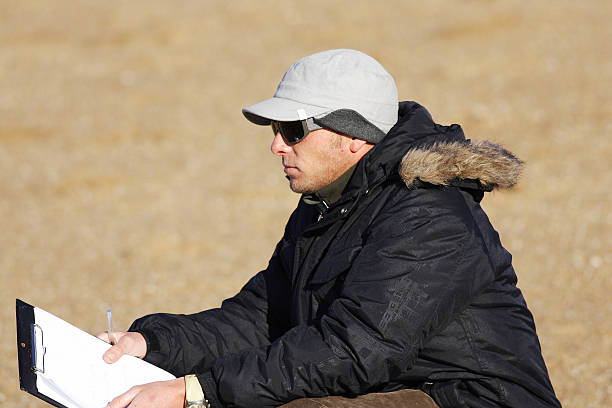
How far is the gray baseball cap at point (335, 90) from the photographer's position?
9.86 feet

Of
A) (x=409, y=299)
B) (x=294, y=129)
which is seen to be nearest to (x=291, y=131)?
(x=294, y=129)

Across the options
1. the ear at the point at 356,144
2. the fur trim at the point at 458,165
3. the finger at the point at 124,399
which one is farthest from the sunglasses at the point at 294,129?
the finger at the point at 124,399

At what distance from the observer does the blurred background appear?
793 centimetres

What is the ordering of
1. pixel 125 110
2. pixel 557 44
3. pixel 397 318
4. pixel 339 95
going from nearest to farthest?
pixel 397 318
pixel 339 95
pixel 125 110
pixel 557 44

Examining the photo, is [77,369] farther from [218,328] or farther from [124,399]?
[218,328]

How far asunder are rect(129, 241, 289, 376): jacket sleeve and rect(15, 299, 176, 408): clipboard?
239mm

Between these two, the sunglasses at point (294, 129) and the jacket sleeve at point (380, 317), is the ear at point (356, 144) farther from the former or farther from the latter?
the jacket sleeve at point (380, 317)

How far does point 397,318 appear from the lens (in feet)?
8.57

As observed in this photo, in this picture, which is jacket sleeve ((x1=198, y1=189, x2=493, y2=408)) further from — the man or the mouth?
the mouth

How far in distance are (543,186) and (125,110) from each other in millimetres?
7185

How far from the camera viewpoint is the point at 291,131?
3.09 metres

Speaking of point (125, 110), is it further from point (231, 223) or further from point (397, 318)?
point (397, 318)

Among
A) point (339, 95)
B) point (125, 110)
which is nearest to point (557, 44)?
point (125, 110)

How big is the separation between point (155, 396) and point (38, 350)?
48 cm
